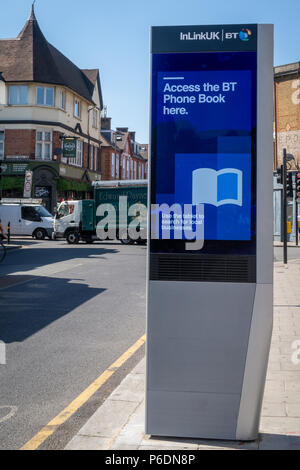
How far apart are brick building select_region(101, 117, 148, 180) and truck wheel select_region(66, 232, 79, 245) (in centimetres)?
3038

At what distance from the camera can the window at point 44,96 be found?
4272cm

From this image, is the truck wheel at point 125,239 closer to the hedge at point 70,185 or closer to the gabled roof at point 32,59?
the hedge at point 70,185

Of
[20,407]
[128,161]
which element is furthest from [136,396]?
[128,161]

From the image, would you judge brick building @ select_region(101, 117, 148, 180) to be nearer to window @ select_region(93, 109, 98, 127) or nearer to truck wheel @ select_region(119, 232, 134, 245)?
window @ select_region(93, 109, 98, 127)

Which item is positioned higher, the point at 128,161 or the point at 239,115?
the point at 128,161

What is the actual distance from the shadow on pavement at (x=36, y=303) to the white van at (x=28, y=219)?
19889mm

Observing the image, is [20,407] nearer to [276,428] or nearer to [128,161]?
[276,428]

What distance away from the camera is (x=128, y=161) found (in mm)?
71312

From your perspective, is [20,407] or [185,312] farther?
[20,407]

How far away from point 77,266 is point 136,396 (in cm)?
1267

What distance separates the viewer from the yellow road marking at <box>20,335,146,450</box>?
4.09 metres

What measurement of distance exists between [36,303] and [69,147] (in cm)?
3124

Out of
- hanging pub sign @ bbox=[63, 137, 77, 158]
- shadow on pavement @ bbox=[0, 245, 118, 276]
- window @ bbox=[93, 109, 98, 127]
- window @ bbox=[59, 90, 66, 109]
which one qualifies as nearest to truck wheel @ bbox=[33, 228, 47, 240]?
hanging pub sign @ bbox=[63, 137, 77, 158]

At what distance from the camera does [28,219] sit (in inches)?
1350
